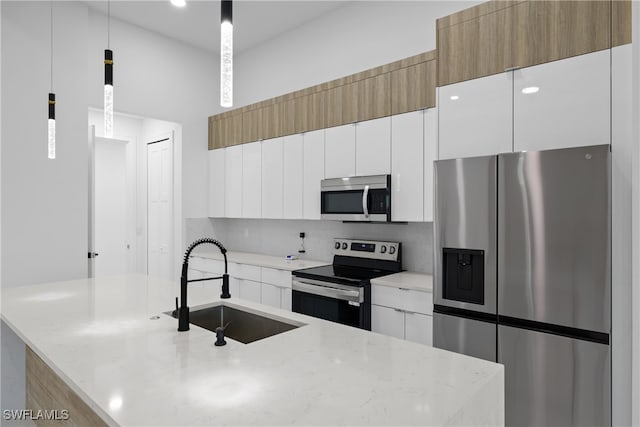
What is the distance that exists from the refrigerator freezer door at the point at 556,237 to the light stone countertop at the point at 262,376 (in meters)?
0.87

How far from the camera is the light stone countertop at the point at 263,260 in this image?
12.4 feet

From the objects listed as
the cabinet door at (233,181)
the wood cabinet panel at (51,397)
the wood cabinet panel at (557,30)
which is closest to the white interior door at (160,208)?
the cabinet door at (233,181)

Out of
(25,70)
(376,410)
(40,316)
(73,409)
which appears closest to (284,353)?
(376,410)

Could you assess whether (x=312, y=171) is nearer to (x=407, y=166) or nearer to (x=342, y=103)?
(x=342, y=103)

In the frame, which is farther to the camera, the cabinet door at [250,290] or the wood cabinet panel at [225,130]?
the wood cabinet panel at [225,130]

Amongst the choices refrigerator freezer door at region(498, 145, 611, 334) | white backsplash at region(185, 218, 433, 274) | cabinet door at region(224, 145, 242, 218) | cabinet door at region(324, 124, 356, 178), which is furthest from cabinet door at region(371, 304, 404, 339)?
cabinet door at region(224, 145, 242, 218)

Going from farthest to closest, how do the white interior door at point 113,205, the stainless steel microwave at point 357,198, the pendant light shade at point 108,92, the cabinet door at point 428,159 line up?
the white interior door at point 113,205 → the stainless steel microwave at point 357,198 → the cabinet door at point 428,159 → the pendant light shade at point 108,92

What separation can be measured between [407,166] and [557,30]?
1.31 m

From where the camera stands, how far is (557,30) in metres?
2.03

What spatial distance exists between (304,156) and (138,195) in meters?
3.08

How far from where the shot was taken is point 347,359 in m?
1.33

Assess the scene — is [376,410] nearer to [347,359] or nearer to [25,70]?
[347,359]

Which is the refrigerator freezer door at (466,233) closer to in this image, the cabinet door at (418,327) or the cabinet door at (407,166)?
the cabinet door at (418,327)

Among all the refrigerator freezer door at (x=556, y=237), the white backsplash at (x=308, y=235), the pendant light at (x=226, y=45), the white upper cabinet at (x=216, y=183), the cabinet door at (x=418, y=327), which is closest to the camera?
the pendant light at (x=226, y=45)
